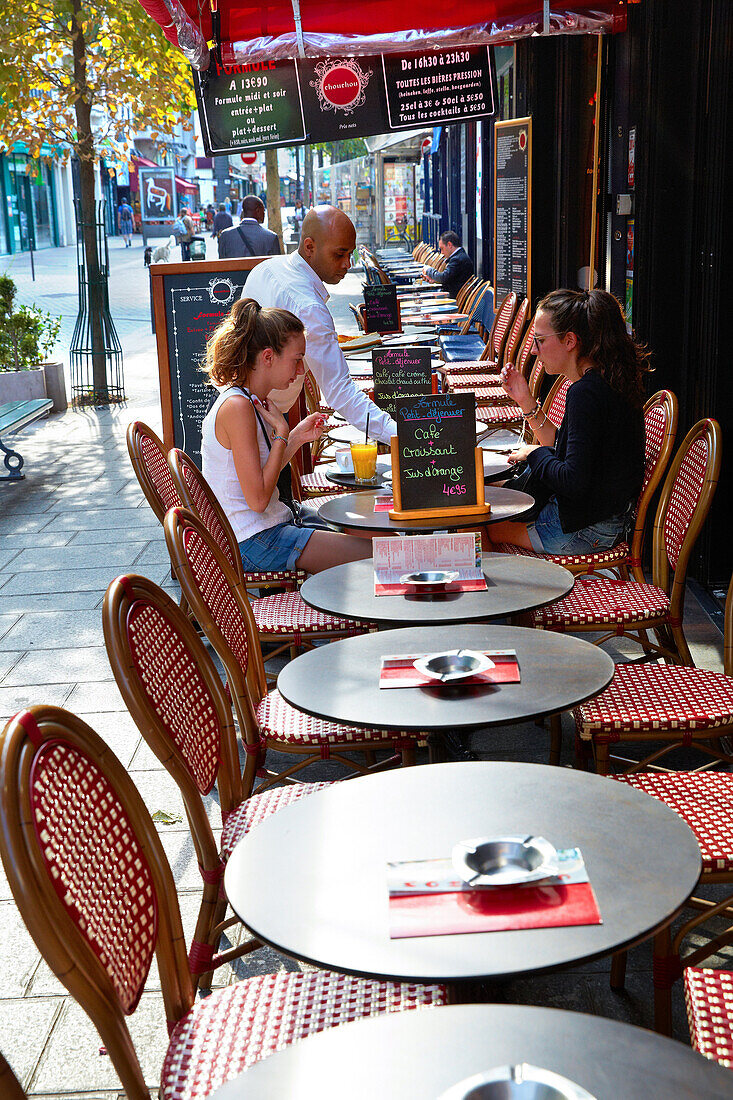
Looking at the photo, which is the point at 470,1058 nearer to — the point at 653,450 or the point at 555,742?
the point at 555,742

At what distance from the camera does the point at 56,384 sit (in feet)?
38.3

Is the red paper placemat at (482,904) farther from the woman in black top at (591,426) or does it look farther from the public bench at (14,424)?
the public bench at (14,424)

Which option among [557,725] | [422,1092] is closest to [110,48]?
[557,725]

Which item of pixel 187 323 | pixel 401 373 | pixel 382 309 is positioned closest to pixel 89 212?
pixel 382 309

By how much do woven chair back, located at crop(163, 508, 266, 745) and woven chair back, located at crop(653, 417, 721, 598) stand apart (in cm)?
147

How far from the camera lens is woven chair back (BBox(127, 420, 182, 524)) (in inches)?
165

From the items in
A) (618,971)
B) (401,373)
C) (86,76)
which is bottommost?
(618,971)

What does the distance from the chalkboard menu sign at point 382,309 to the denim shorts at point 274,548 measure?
18.5 feet

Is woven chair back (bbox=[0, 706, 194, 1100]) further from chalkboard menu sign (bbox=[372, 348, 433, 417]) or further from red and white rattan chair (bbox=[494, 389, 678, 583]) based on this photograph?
chalkboard menu sign (bbox=[372, 348, 433, 417])

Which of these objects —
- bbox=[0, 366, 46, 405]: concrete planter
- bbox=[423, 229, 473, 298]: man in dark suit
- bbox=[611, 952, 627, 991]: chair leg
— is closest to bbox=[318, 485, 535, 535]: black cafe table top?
bbox=[611, 952, 627, 991]: chair leg

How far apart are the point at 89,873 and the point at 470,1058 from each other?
68cm

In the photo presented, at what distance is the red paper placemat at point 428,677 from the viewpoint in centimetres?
254

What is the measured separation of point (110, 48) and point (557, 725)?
31.9 feet

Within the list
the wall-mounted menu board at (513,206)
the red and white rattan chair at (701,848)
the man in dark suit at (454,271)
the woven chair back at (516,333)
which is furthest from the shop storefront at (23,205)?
the red and white rattan chair at (701,848)
